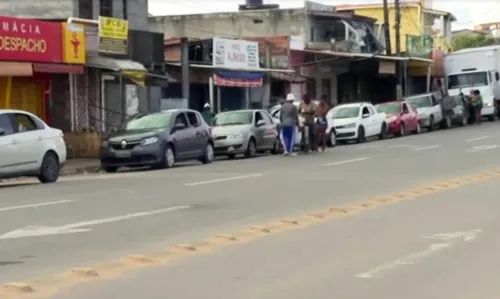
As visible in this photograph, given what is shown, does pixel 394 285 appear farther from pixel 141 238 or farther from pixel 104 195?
pixel 104 195

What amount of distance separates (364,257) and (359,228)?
235 centimetres

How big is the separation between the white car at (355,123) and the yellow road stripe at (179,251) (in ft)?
66.2

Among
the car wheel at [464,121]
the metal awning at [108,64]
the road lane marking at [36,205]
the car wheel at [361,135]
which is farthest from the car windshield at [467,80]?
the road lane marking at [36,205]

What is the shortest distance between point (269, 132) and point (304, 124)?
4.87 feet

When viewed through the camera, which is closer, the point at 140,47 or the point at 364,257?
the point at 364,257

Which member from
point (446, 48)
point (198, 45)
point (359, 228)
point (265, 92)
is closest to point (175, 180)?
point (359, 228)

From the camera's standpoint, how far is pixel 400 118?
42.9 metres

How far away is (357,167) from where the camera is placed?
24.3 meters

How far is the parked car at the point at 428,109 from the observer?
4628 centimetres

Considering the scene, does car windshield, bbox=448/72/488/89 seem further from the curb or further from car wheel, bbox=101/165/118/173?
car wheel, bbox=101/165/118/173

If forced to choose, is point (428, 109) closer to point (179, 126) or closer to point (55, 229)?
point (179, 126)

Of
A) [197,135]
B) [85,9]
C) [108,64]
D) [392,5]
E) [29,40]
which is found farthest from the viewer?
[392,5]

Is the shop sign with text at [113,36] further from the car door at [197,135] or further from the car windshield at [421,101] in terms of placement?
the car windshield at [421,101]

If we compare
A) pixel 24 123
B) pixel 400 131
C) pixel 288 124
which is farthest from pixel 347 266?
pixel 400 131
